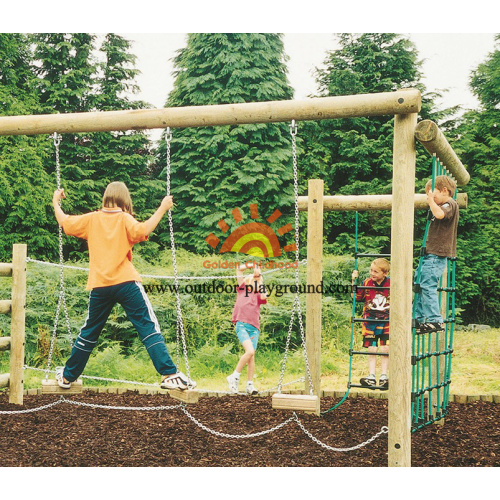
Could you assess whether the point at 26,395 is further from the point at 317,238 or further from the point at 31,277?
the point at 317,238

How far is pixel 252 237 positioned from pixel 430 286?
23.1 ft

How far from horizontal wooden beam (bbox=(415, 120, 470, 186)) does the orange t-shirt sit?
1.89m

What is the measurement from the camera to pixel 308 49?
12.6 metres

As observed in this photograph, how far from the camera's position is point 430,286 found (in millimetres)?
4496

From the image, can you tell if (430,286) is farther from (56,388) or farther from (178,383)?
(56,388)

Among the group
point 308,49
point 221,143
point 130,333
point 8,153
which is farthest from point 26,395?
point 308,49

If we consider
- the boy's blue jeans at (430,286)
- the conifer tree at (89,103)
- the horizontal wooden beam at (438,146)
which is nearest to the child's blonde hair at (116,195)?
the horizontal wooden beam at (438,146)

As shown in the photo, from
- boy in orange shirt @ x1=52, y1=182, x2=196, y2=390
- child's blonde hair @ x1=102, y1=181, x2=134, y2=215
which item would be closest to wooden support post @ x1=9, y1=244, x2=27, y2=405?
boy in orange shirt @ x1=52, y1=182, x2=196, y2=390

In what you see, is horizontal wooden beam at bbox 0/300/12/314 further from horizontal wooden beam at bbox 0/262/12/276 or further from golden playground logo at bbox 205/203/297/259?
golden playground logo at bbox 205/203/297/259

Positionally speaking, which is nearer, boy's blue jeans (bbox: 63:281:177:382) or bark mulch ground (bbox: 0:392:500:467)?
boy's blue jeans (bbox: 63:281:177:382)

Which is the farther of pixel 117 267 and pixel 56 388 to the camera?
pixel 56 388

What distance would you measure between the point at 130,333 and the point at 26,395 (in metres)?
2.31

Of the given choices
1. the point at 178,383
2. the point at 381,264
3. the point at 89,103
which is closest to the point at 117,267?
the point at 178,383

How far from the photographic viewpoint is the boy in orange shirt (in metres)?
3.96
